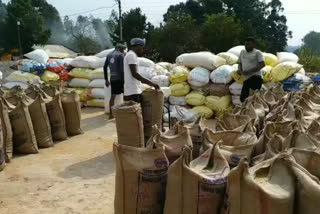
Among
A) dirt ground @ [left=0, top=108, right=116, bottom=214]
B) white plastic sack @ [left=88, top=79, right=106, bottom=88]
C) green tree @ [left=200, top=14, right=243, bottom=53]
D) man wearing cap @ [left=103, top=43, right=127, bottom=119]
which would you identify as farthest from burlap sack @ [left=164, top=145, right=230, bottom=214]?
green tree @ [left=200, top=14, right=243, bottom=53]

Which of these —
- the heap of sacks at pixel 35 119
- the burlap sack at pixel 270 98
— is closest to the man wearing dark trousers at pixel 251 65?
the burlap sack at pixel 270 98

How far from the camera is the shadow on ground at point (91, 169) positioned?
161 inches

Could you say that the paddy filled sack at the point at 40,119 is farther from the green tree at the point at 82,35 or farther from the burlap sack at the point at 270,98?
the green tree at the point at 82,35

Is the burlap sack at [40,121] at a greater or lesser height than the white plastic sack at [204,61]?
lesser

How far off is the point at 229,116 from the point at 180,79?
436cm

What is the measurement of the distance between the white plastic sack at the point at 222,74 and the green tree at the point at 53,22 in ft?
128

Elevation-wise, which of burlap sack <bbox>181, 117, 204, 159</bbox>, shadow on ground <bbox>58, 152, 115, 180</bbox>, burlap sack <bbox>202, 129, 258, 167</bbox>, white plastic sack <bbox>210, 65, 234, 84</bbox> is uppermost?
burlap sack <bbox>202, 129, 258, 167</bbox>

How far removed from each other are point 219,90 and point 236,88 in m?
0.33

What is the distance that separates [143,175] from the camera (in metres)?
2.03

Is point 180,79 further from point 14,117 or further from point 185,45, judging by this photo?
point 185,45

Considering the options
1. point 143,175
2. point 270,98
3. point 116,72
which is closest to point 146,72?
point 116,72

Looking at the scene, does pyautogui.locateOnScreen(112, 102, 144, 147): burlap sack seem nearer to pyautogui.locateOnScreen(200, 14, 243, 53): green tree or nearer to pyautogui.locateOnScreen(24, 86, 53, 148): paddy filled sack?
pyautogui.locateOnScreen(24, 86, 53, 148): paddy filled sack

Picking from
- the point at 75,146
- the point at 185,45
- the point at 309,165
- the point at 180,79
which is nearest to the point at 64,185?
the point at 75,146

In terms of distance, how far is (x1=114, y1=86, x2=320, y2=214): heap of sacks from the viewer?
1.45 meters
